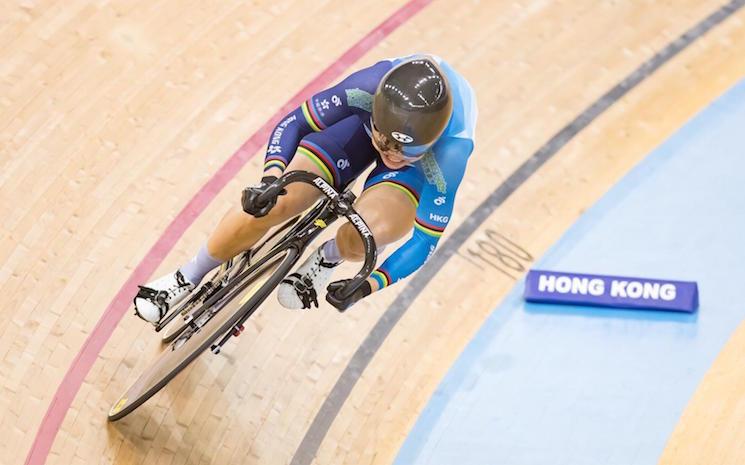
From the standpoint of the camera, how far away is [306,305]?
4.00 meters

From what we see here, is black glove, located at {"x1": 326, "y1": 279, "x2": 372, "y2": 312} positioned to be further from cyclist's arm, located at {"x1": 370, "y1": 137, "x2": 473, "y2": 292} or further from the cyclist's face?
the cyclist's face

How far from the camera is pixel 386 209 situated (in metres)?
4.13

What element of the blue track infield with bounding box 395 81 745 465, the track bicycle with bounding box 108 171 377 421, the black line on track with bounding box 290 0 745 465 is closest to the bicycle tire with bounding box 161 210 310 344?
the track bicycle with bounding box 108 171 377 421

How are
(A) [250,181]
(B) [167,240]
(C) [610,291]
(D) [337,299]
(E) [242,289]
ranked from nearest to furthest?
(D) [337,299], (E) [242,289], (B) [167,240], (C) [610,291], (A) [250,181]

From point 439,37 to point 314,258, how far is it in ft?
8.56

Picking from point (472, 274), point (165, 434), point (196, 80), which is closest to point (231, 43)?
point (196, 80)

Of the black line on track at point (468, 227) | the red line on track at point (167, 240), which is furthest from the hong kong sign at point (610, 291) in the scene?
the red line on track at point (167, 240)

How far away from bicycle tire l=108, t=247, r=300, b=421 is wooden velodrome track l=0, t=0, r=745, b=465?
187 mm

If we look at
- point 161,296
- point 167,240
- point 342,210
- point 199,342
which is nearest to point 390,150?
point 342,210

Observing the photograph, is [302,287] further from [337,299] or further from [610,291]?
[610,291]

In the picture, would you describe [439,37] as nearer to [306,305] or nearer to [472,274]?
[472,274]

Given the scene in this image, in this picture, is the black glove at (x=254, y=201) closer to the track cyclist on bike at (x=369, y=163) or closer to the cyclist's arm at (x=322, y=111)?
the track cyclist on bike at (x=369, y=163)

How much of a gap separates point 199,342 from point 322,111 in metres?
0.91

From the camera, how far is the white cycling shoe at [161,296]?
14.3ft
